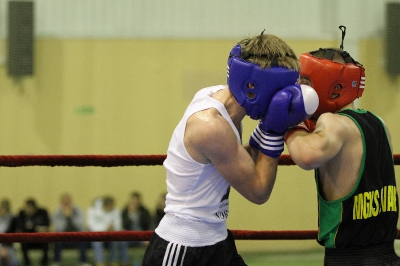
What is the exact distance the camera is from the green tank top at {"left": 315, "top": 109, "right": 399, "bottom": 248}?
5.85ft

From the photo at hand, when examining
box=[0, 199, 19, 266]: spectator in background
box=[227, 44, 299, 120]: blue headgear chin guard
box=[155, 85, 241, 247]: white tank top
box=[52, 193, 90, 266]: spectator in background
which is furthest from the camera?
box=[52, 193, 90, 266]: spectator in background

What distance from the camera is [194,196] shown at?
6.12 feet

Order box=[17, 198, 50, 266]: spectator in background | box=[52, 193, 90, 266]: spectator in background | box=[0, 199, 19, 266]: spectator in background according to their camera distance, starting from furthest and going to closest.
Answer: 1. box=[52, 193, 90, 266]: spectator in background
2. box=[17, 198, 50, 266]: spectator in background
3. box=[0, 199, 19, 266]: spectator in background

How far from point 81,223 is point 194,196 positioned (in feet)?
15.7

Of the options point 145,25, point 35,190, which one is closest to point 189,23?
point 145,25

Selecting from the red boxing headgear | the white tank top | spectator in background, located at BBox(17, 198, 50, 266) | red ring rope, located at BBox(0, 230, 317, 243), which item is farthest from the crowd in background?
the red boxing headgear

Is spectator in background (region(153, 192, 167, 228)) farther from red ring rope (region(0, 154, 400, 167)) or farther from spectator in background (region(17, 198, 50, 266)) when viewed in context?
red ring rope (region(0, 154, 400, 167))

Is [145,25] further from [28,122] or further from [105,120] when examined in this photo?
[28,122]

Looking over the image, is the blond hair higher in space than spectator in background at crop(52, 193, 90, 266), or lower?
higher

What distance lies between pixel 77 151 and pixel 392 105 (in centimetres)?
398

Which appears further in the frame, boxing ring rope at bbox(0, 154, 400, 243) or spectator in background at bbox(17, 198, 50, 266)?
spectator in background at bbox(17, 198, 50, 266)

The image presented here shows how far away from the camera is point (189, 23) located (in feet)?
23.1

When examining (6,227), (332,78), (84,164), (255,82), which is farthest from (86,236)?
(6,227)

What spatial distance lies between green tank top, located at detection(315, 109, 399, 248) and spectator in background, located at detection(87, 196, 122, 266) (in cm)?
480
